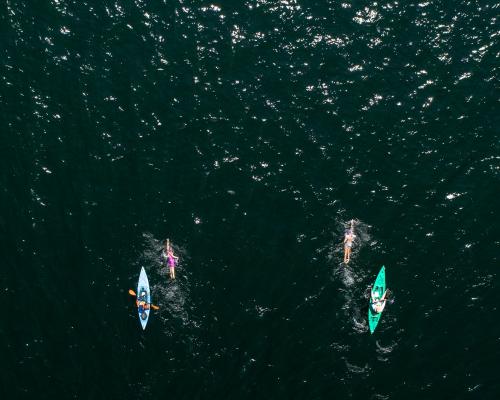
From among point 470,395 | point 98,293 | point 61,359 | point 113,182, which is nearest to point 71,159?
point 113,182

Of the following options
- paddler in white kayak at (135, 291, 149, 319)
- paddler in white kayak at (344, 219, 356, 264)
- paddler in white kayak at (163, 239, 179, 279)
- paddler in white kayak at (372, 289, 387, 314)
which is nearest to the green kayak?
paddler in white kayak at (372, 289, 387, 314)

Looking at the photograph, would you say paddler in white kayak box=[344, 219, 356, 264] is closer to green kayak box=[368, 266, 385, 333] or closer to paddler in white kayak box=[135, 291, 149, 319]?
green kayak box=[368, 266, 385, 333]

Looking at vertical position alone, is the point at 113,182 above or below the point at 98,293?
above

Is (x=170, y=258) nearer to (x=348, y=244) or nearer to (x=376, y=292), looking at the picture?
(x=348, y=244)

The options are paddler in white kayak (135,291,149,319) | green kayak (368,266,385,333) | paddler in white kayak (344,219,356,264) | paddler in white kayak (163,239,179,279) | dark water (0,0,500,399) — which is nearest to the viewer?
dark water (0,0,500,399)

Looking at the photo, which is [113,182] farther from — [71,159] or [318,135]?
[318,135]

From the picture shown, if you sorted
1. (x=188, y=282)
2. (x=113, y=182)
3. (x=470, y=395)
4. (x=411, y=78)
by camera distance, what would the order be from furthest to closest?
(x=411, y=78)
(x=113, y=182)
(x=188, y=282)
(x=470, y=395)
